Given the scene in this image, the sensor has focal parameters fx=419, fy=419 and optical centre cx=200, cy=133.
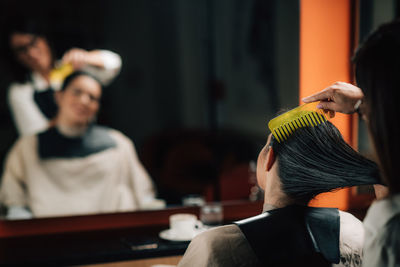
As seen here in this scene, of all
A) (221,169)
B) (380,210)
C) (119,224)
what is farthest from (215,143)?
(380,210)

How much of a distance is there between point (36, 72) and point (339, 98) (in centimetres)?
268

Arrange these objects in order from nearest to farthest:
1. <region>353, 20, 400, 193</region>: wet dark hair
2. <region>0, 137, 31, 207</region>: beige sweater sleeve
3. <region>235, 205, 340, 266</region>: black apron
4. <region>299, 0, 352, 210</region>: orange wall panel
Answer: <region>353, 20, 400, 193</region>: wet dark hair → <region>235, 205, 340, 266</region>: black apron → <region>299, 0, 352, 210</region>: orange wall panel → <region>0, 137, 31, 207</region>: beige sweater sleeve

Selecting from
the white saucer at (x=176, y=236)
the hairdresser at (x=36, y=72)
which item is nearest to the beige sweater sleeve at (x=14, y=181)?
the hairdresser at (x=36, y=72)

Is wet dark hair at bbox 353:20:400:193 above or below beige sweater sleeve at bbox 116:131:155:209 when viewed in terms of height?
above

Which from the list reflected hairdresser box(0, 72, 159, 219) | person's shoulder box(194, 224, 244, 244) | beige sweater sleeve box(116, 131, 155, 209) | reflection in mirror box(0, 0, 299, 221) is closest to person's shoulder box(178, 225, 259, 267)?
person's shoulder box(194, 224, 244, 244)

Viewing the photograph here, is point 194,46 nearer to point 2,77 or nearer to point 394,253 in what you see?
point 2,77

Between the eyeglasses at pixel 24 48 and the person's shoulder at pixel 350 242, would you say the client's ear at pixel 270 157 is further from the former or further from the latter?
the eyeglasses at pixel 24 48

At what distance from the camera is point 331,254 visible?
1.06 metres

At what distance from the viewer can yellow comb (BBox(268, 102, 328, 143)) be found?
110cm

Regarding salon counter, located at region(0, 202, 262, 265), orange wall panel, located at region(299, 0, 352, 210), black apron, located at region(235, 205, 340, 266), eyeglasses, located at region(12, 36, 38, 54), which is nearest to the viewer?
black apron, located at region(235, 205, 340, 266)

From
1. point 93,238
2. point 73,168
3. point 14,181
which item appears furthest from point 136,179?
point 93,238

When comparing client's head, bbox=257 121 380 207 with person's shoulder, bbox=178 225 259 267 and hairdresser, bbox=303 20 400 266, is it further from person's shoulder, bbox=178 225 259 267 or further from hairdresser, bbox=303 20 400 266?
hairdresser, bbox=303 20 400 266

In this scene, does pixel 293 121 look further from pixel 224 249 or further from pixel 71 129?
pixel 71 129

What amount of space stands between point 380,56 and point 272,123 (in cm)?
41
